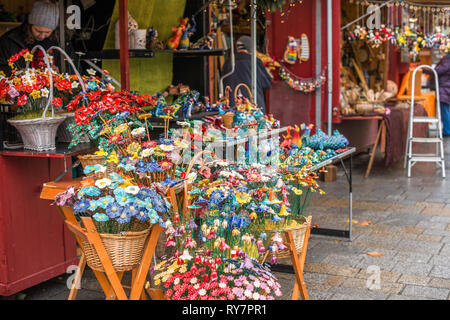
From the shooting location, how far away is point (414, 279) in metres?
4.04

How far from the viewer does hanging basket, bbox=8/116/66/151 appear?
11.0 feet

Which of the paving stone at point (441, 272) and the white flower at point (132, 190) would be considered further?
the paving stone at point (441, 272)

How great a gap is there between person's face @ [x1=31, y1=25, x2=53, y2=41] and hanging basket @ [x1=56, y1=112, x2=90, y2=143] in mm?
828

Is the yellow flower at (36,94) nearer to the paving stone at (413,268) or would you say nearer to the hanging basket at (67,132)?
the hanging basket at (67,132)

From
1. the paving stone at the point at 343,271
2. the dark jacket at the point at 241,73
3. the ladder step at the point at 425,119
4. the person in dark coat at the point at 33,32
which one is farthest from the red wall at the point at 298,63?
the person in dark coat at the point at 33,32

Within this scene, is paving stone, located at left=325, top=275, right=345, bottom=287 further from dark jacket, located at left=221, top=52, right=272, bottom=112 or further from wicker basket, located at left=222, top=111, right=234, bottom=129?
dark jacket, located at left=221, top=52, right=272, bottom=112

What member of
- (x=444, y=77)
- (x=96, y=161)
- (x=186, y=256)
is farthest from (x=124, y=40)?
(x=444, y=77)

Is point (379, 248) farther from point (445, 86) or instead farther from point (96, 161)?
point (445, 86)

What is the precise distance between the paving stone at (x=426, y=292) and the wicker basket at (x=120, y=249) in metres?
1.85

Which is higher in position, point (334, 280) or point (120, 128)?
point (120, 128)

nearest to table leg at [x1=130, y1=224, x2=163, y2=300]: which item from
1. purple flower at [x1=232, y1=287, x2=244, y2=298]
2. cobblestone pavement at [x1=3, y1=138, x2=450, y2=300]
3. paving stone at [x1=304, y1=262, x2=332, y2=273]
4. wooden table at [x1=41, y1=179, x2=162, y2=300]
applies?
wooden table at [x1=41, y1=179, x2=162, y2=300]

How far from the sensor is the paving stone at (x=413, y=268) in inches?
165

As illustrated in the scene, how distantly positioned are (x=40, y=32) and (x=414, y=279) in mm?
2992
